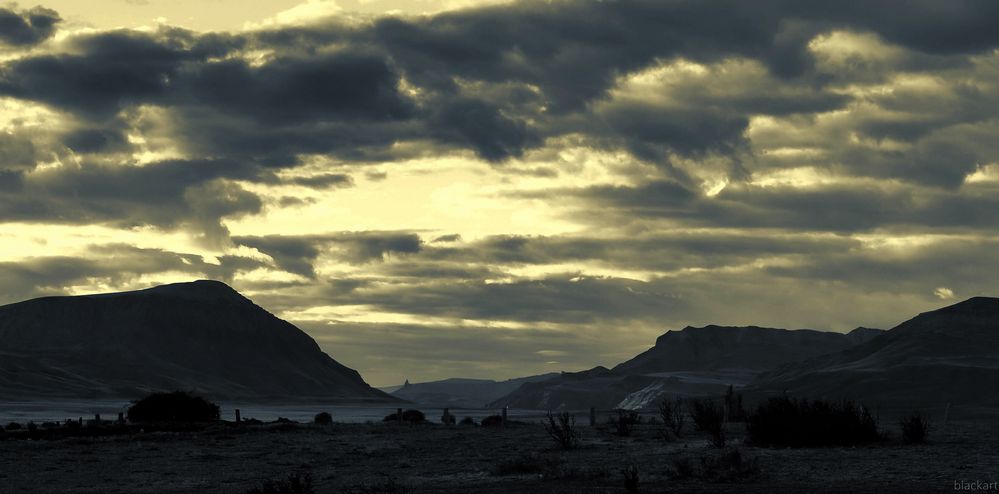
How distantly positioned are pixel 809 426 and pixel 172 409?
47.5 m

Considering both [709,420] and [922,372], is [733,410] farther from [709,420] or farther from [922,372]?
[922,372]

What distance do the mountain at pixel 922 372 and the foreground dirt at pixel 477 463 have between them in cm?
7921

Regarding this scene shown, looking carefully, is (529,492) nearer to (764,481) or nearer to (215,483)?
(764,481)

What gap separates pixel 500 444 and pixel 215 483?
1409 cm

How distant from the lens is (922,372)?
515 ft

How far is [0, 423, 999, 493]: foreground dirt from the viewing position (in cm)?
2895

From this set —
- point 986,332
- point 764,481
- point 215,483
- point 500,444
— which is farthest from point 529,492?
point 986,332

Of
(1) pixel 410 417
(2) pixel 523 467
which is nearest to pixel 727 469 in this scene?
(2) pixel 523 467

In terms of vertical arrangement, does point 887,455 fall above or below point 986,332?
below

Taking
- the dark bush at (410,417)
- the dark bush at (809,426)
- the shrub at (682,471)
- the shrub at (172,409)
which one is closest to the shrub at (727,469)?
the shrub at (682,471)

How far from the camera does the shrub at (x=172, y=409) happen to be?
7475cm

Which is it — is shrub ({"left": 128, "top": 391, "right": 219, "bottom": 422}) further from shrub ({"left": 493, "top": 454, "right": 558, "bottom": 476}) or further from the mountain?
the mountain

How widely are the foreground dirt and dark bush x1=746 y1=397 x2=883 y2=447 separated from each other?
131 cm

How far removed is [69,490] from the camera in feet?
110
